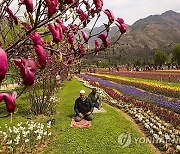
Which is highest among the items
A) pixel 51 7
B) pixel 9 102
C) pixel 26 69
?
pixel 51 7

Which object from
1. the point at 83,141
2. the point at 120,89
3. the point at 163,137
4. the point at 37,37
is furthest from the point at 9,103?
the point at 120,89

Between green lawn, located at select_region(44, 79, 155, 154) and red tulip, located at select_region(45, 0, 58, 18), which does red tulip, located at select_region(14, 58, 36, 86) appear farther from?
green lawn, located at select_region(44, 79, 155, 154)

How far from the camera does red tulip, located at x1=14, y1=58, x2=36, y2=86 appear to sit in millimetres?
1318

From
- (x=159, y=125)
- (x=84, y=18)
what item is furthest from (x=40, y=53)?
(x=159, y=125)

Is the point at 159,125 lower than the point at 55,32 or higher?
lower

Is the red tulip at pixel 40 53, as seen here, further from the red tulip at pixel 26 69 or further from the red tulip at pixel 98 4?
the red tulip at pixel 98 4

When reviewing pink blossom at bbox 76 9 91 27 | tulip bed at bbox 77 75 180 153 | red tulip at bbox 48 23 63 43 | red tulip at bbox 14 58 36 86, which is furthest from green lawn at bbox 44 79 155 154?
red tulip at bbox 14 58 36 86

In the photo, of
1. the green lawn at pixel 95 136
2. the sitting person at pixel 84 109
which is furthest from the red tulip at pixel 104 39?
the sitting person at pixel 84 109

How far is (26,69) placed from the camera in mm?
1320

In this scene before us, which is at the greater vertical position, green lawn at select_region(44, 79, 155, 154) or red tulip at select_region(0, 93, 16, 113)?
red tulip at select_region(0, 93, 16, 113)

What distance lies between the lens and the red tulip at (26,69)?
4.33 feet

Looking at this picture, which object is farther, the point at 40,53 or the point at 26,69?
the point at 40,53

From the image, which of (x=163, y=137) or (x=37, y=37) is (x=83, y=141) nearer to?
(x=163, y=137)

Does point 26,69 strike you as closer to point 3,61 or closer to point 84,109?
point 3,61
